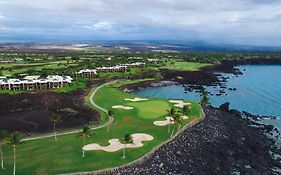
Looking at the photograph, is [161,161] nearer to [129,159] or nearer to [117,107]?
[129,159]

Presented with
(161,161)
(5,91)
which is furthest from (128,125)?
(5,91)

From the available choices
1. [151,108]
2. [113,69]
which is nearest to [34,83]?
[151,108]

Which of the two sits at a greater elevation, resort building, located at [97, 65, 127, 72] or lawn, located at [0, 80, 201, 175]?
resort building, located at [97, 65, 127, 72]

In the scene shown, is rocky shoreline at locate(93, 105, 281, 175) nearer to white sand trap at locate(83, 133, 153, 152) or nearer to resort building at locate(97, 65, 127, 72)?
white sand trap at locate(83, 133, 153, 152)

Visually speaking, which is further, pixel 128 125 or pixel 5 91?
pixel 5 91

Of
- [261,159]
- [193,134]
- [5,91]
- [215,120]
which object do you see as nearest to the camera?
[261,159]

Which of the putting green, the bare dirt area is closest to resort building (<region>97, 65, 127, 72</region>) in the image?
the bare dirt area
